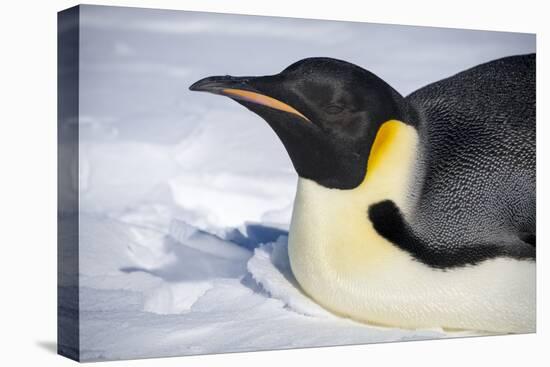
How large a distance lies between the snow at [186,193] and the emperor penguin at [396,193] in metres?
0.10

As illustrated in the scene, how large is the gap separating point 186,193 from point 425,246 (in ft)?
3.84

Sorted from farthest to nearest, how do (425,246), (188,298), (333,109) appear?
(425,246)
(333,109)
(188,298)

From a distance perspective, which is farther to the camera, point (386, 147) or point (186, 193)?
point (386, 147)

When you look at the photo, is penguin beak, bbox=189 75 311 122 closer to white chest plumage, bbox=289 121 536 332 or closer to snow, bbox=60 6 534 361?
snow, bbox=60 6 534 361

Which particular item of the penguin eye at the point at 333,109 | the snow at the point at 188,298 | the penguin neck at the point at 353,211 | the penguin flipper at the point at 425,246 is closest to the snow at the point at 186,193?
the snow at the point at 188,298

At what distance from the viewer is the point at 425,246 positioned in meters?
4.94

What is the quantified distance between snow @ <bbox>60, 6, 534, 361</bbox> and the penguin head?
8cm

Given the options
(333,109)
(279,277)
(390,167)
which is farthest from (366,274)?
(333,109)

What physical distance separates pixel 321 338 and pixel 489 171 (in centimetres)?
116

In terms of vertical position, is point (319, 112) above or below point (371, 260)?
above

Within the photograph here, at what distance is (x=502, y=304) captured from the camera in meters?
5.29

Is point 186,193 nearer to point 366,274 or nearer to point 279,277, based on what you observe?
point 279,277

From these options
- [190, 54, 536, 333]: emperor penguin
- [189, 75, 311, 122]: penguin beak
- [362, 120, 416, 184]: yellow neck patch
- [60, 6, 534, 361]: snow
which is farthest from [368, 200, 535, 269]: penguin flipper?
[189, 75, 311, 122]: penguin beak

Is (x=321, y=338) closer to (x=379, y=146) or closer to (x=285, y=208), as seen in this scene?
(x=285, y=208)
